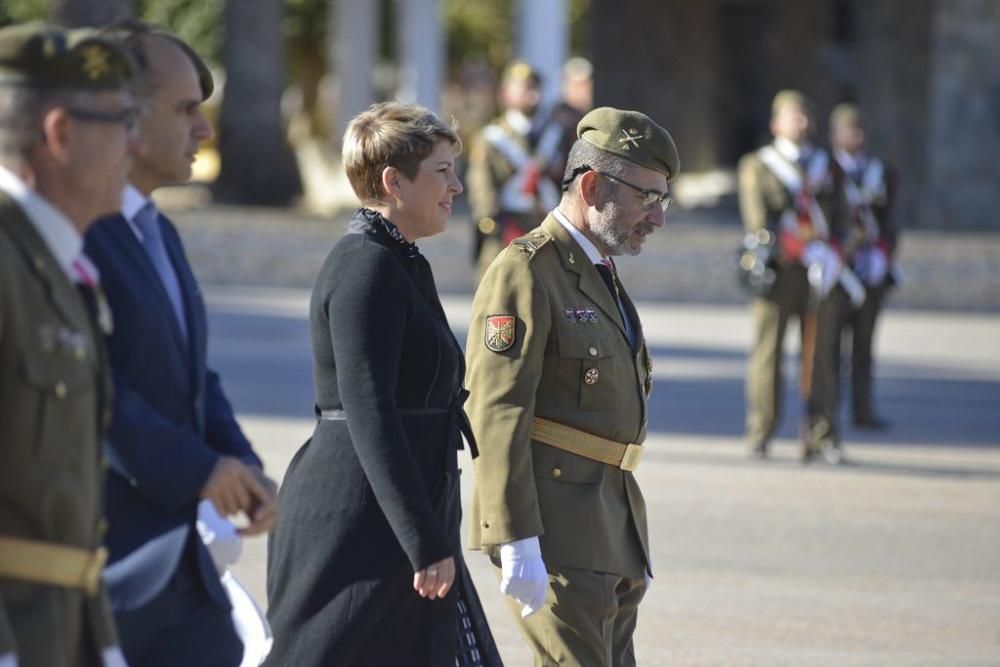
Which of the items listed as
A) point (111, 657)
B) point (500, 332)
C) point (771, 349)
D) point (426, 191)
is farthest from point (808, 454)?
point (111, 657)

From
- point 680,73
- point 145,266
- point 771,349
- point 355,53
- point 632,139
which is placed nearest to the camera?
point 145,266

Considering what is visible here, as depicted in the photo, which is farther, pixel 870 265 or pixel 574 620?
pixel 870 265

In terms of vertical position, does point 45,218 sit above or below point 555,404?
above

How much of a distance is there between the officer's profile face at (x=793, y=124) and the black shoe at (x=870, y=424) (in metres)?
2.33

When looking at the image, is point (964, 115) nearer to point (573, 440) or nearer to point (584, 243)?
point (584, 243)

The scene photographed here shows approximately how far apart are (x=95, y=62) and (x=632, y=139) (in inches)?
73.8

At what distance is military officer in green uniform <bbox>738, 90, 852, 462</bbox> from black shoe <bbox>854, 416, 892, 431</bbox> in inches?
61.2

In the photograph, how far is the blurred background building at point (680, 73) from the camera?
22.1 meters

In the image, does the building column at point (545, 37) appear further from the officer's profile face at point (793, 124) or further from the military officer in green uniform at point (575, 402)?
the military officer in green uniform at point (575, 402)

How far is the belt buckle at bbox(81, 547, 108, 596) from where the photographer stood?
9.78 ft

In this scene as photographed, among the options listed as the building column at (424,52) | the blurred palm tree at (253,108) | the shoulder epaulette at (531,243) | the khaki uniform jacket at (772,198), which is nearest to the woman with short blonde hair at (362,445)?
the shoulder epaulette at (531,243)

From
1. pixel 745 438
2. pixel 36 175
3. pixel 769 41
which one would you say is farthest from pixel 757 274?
pixel 769 41

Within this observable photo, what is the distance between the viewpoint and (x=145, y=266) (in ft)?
11.9

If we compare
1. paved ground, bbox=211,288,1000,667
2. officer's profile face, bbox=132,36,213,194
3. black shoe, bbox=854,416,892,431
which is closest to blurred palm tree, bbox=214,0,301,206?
paved ground, bbox=211,288,1000,667
